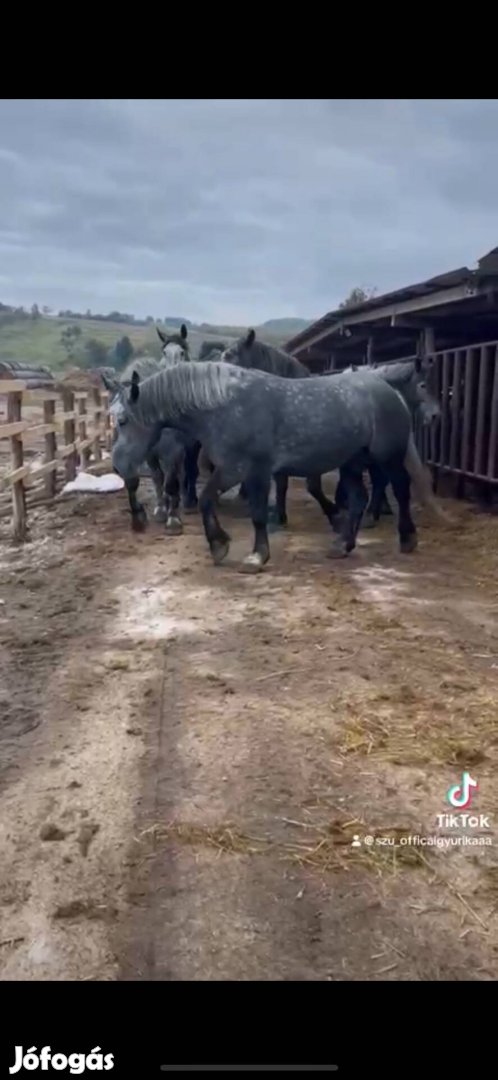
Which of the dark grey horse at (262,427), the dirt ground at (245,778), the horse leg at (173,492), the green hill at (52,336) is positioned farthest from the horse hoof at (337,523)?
the green hill at (52,336)

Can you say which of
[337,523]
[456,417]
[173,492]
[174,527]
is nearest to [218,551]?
[174,527]

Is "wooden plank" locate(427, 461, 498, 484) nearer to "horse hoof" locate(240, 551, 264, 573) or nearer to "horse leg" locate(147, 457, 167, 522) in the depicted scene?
"horse hoof" locate(240, 551, 264, 573)

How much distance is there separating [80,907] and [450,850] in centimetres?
107

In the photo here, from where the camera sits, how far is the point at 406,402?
316 inches

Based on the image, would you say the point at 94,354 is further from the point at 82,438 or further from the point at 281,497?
the point at 281,497

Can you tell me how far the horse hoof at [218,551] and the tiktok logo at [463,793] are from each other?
323 centimetres

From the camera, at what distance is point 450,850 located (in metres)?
2.22

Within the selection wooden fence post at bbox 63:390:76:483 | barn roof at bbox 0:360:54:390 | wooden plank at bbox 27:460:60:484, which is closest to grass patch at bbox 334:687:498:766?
wooden plank at bbox 27:460:60:484

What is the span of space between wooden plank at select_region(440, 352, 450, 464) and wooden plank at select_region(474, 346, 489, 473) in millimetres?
885

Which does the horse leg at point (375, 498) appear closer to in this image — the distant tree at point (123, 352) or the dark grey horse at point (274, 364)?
the dark grey horse at point (274, 364)

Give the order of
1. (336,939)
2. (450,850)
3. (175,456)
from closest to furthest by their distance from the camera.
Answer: (336,939), (450,850), (175,456)

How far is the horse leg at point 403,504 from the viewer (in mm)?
6152

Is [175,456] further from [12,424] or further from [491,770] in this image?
[491,770]

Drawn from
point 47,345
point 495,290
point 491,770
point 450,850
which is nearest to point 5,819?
point 450,850
